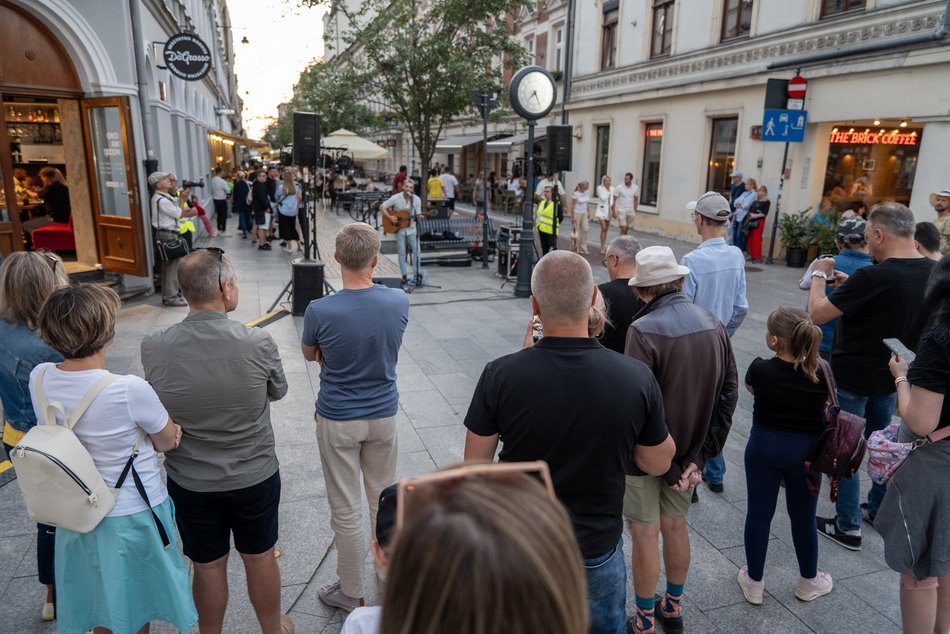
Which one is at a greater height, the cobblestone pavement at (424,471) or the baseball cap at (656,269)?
the baseball cap at (656,269)

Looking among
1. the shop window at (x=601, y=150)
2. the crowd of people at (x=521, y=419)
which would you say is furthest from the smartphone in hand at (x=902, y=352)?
the shop window at (x=601, y=150)

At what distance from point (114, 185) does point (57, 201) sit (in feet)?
6.21

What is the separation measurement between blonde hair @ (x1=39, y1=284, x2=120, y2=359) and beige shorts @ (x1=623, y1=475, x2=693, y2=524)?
7.45 ft

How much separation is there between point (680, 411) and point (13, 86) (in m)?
9.34

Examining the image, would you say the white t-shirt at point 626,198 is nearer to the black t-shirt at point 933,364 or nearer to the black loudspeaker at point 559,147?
the black loudspeaker at point 559,147

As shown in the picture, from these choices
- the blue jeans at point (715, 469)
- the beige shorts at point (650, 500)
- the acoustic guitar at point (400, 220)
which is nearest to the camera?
the beige shorts at point (650, 500)

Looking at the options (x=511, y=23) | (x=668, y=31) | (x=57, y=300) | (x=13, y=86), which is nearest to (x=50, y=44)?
(x=13, y=86)

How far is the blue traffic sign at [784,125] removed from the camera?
12938mm

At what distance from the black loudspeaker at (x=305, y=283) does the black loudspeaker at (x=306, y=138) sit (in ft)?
5.30

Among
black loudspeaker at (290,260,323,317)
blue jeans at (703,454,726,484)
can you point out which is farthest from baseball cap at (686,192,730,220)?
black loudspeaker at (290,260,323,317)

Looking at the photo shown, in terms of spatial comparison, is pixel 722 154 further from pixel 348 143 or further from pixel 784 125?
pixel 348 143

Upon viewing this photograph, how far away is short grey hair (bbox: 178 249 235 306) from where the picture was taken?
2.44 meters

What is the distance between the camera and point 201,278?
244 centimetres

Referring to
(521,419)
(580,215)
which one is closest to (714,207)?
(521,419)
